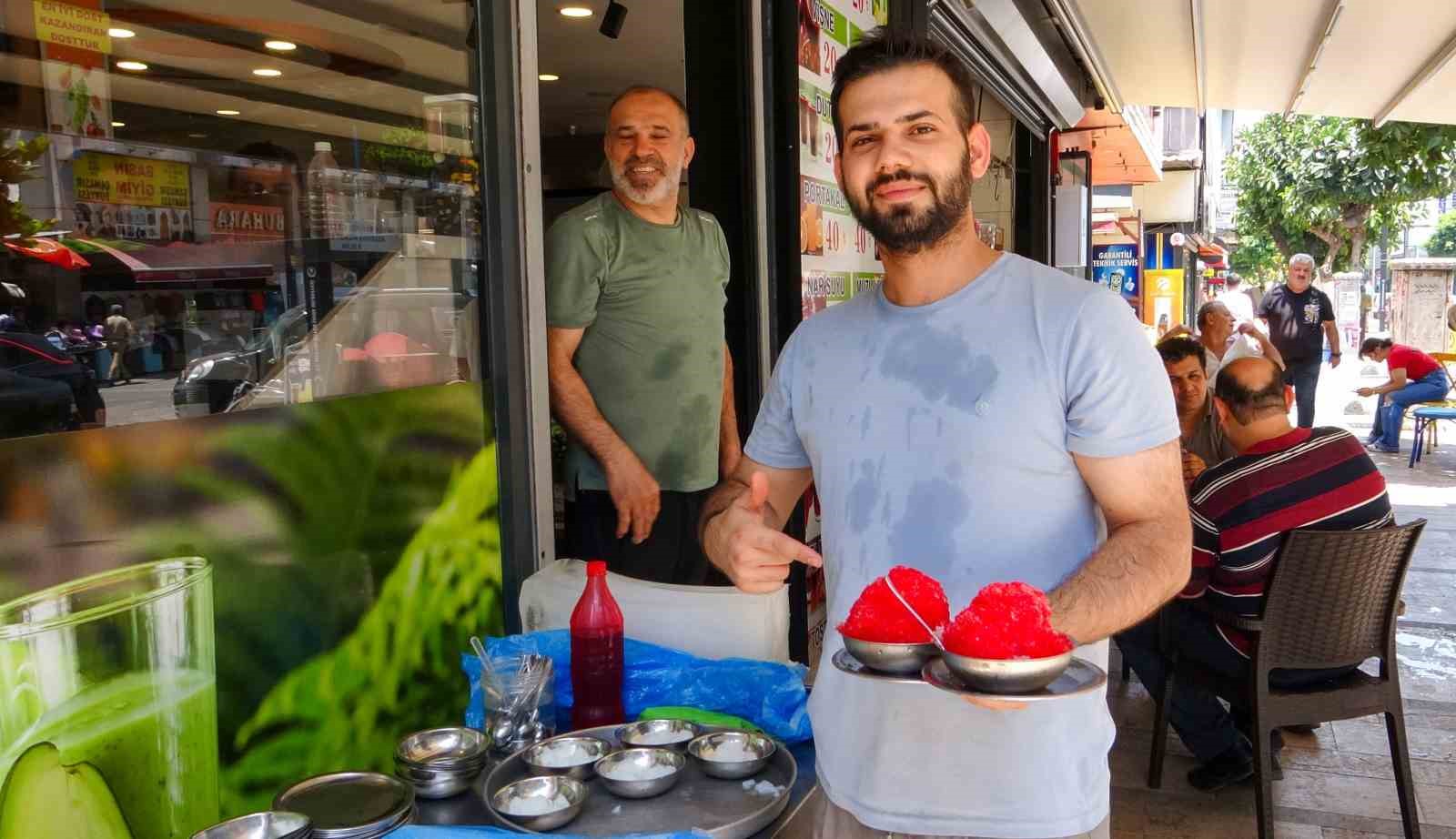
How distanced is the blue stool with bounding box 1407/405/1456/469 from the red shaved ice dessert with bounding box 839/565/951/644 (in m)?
11.1

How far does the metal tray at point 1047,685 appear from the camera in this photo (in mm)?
1361

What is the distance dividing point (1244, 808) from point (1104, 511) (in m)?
2.78

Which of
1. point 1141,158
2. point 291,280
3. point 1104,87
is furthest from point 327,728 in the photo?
point 1141,158

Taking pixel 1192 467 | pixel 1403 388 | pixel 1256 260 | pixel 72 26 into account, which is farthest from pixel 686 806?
pixel 1256 260

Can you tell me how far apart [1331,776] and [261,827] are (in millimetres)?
3905

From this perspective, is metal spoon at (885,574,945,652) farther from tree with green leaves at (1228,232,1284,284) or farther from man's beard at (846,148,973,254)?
tree with green leaves at (1228,232,1284,284)

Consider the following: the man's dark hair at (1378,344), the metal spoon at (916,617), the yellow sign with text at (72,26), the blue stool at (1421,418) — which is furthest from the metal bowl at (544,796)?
the man's dark hair at (1378,344)

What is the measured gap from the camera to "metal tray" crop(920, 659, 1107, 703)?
136cm

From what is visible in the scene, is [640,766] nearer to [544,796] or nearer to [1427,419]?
[544,796]

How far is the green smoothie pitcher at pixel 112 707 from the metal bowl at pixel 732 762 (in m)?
0.81

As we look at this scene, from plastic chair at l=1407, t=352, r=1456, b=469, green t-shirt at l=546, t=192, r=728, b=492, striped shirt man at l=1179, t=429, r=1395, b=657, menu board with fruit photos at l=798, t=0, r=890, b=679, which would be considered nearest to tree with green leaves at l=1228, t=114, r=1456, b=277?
plastic chair at l=1407, t=352, r=1456, b=469

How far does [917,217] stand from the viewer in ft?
6.02

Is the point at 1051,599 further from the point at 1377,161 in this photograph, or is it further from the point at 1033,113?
the point at 1377,161

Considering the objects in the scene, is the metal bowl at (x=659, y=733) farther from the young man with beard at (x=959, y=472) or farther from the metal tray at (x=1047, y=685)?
the metal tray at (x=1047, y=685)
